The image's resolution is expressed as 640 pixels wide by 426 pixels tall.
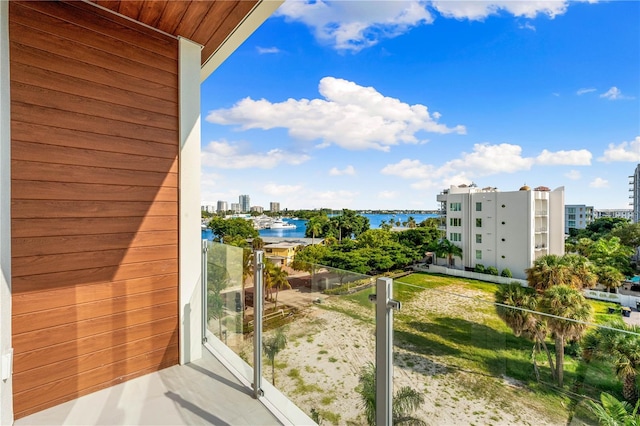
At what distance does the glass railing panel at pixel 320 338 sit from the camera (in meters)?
1.36

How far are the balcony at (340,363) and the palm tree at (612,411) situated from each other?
2 cm

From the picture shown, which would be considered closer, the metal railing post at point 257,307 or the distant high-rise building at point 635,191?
the metal railing post at point 257,307

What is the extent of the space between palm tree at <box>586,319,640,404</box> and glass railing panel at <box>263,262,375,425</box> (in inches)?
27.7

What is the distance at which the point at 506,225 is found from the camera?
2392cm

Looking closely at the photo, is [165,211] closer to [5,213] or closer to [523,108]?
[5,213]

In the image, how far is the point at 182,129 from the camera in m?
2.31

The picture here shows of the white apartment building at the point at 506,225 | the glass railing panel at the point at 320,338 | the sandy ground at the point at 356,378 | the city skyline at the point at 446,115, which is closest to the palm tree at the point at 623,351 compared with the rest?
the sandy ground at the point at 356,378

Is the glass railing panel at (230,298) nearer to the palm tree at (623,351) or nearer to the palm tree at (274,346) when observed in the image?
the palm tree at (274,346)

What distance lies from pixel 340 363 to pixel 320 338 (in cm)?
19

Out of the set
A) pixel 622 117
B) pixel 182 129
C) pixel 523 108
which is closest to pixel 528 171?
pixel 523 108

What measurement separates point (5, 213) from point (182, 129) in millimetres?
1166

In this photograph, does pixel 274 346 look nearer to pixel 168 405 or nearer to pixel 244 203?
pixel 168 405

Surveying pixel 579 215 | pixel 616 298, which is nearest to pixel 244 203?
pixel 616 298

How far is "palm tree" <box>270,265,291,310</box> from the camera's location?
196cm
